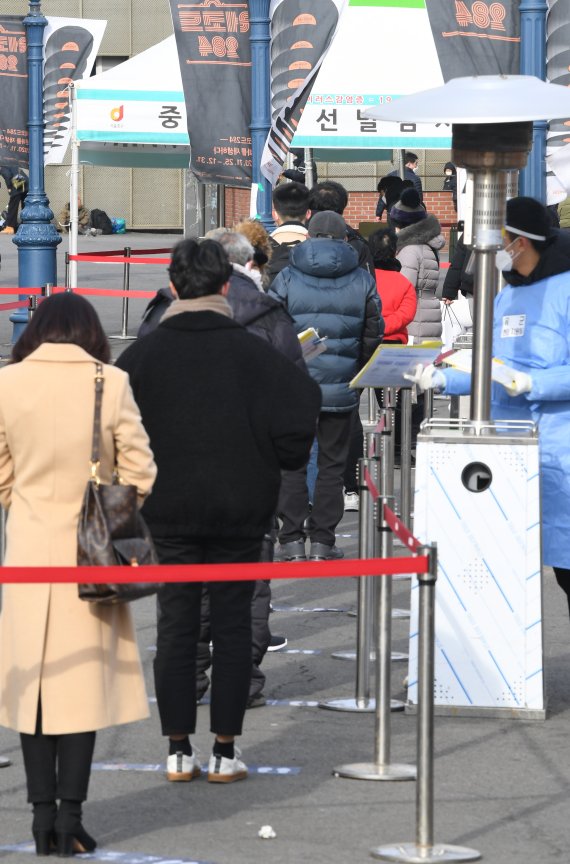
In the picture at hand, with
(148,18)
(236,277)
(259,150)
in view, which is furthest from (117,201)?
(236,277)

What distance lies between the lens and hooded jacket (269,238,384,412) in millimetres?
9883

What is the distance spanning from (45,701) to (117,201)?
40.9 metres

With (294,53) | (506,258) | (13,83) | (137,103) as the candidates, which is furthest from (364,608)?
(13,83)

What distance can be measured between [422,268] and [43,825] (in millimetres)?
9119

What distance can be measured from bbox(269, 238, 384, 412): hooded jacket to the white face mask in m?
2.63

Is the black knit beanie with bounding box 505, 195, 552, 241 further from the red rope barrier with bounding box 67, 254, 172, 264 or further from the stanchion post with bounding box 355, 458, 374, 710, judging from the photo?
the red rope barrier with bounding box 67, 254, 172, 264

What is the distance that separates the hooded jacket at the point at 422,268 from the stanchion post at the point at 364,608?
6.65m

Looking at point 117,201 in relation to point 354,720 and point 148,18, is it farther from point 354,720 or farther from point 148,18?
point 354,720

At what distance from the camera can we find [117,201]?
45406 mm

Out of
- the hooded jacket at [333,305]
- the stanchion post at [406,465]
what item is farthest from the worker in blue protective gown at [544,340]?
the hooded jacket at [333,305]

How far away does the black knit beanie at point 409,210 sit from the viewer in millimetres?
13812

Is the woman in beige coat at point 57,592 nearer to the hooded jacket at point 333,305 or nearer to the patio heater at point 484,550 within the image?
the patio heater at point 484,550

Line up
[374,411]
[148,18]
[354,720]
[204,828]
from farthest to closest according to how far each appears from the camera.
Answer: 1. [148,18]
2. [374,411]
3. [354,720]
4. [204,828]

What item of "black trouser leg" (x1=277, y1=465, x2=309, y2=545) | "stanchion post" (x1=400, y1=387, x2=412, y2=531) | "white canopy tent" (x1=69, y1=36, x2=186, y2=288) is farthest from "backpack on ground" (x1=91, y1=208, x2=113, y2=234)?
"black trouser leg" (x1=277, y1=465, x2=309, y2=545)
